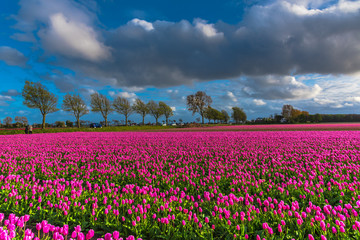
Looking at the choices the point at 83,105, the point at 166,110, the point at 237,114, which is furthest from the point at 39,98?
the point at 237,114

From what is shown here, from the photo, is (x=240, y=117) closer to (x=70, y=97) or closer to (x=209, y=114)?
(x=209, y=114)

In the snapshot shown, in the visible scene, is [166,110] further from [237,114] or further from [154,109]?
[237,114]

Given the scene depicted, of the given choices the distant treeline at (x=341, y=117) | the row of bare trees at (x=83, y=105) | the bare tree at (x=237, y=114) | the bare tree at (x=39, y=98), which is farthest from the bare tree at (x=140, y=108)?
the distant treeline at (x=341, y=117)

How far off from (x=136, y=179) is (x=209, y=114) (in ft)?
313

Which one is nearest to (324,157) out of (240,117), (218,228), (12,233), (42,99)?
(218,228)

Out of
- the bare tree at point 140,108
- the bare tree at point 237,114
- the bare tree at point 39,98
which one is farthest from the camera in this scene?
the bare tree at point 237,114

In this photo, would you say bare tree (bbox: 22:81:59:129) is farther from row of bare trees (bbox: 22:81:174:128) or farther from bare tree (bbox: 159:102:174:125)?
bare tree (bbox: 159:102:174:125)

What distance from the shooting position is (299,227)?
128 inches

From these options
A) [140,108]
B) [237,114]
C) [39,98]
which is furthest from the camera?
[237,114]

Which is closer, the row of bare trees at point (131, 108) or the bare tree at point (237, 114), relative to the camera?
the row of bare trees at point (131, 108)

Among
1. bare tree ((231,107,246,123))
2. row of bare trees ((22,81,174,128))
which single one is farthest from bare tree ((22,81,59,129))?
bare tree ((231,107,246,123))

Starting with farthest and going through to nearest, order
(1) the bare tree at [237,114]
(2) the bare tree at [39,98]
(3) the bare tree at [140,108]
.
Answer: (1) the bare tree at [237,114] < (3) the bare tree at [140,108] < (2) the bare tree at [39,98]

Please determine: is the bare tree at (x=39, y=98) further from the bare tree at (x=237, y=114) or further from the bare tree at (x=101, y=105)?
the bare tree at (x=237, y=114)

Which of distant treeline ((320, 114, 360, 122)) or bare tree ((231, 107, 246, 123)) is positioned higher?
bare tree ((231, 107, 246, 123))
